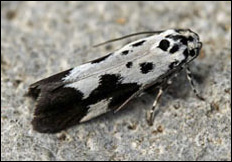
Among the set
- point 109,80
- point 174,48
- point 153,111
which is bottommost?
point 153,111

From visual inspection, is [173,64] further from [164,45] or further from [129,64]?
[129,64]

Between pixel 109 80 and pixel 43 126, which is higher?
pixel 109 80

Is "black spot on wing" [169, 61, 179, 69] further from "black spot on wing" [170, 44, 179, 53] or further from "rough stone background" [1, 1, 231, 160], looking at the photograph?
"rough stone background" [1, 1, 231, 160]

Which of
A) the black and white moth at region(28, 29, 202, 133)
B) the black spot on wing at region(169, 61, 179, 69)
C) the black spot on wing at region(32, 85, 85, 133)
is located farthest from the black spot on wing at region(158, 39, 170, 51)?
the black spot on wing at region(32, 85, 85, 133)

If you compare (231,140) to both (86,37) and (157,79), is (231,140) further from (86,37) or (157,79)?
(86,37)

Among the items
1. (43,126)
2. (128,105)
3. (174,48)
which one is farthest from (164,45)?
(43,126)

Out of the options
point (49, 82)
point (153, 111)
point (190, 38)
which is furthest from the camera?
point (153, 111)

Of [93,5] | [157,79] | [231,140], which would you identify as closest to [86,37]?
[93,5]

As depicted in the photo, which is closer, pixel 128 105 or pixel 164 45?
pixel 164 45

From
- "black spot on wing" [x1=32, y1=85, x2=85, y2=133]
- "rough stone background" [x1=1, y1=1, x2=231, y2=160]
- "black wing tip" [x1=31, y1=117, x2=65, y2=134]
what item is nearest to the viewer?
"black spot on wing" [x1=32, y1=85, x2=85, y2=133]
